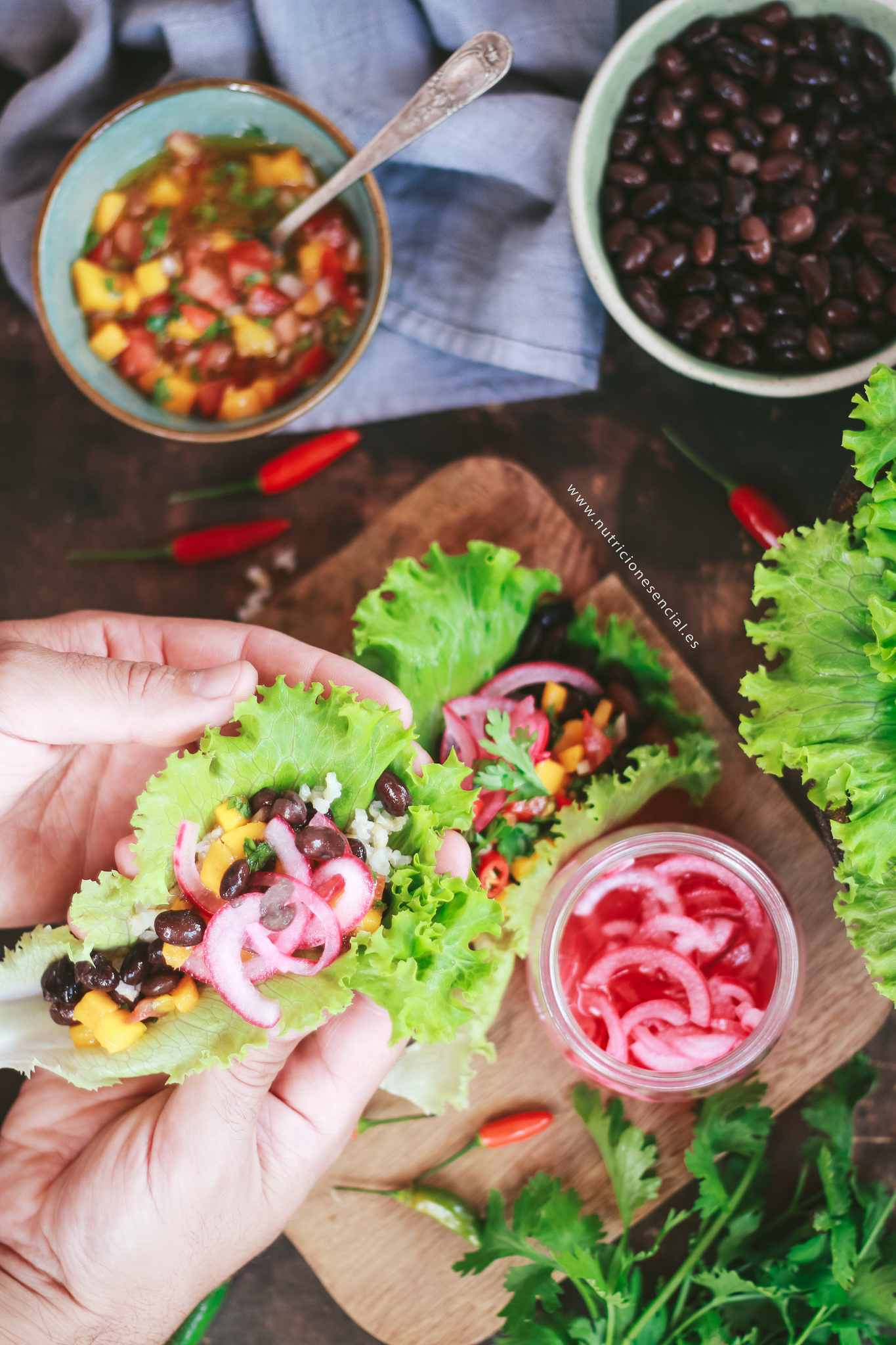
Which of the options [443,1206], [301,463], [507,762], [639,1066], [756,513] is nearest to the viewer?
[507,762]

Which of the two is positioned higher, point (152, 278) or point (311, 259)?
point (152, 278)

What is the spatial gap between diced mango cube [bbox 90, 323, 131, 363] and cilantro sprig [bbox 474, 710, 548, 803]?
4.35 ft

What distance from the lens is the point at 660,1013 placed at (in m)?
2.29

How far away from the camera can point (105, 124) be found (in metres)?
2.41

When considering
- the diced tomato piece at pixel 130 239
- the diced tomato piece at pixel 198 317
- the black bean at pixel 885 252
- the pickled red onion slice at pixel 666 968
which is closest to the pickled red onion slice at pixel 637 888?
the pickled red onion slice at pixel 666 968

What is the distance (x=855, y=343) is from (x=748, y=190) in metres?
0.42

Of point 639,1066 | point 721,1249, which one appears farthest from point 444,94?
point 721,1249

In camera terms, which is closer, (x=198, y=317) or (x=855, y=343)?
(x=855, y=343)

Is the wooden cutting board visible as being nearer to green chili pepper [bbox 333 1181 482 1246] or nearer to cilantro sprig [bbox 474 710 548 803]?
green chili pepper [bbox 333 1181 482 1246]

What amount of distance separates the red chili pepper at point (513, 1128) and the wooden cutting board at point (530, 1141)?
0.03 metres

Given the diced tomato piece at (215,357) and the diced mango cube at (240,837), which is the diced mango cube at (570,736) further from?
the diced tomato piece at (215,357)

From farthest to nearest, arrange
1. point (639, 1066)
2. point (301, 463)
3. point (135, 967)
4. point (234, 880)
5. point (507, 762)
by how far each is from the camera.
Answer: point (301, 463), point (639, 1066), point (507, 762), point (135, 967), point (234, 880)

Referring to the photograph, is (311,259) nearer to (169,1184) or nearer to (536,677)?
(536,677)

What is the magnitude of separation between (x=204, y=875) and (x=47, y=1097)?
0.88 meters
